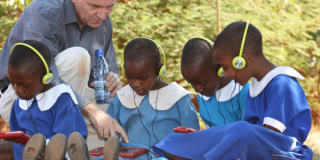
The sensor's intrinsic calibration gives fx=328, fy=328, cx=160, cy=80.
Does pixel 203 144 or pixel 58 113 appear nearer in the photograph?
pixel 203 144

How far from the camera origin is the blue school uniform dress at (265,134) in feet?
6.07

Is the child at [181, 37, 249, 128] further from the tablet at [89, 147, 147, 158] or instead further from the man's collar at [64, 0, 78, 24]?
the man's collar at [64, 0, 78, 24]

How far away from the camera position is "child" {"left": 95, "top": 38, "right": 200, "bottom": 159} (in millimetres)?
2752

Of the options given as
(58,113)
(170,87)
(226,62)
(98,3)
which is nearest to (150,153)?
(170,87)

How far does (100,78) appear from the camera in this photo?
12.0 feet

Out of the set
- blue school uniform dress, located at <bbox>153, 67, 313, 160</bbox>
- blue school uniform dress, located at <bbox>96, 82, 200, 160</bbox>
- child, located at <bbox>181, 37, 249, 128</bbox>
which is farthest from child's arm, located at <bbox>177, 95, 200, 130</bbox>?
blue school uniform dress, located at <bbox>153, 67, 313, 160</bbox>

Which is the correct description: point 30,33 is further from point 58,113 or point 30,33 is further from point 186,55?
point 186,55

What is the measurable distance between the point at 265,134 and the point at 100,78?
7.26 feet

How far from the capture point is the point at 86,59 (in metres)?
3.17

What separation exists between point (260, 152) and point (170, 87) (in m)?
1.19

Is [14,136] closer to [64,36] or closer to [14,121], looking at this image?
[14,121]

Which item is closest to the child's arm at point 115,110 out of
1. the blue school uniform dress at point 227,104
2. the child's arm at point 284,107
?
the blue school uniform dress at point 227,104

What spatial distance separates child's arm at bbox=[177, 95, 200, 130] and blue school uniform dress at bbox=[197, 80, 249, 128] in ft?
0.70

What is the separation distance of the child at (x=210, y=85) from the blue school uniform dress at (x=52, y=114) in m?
0.94
